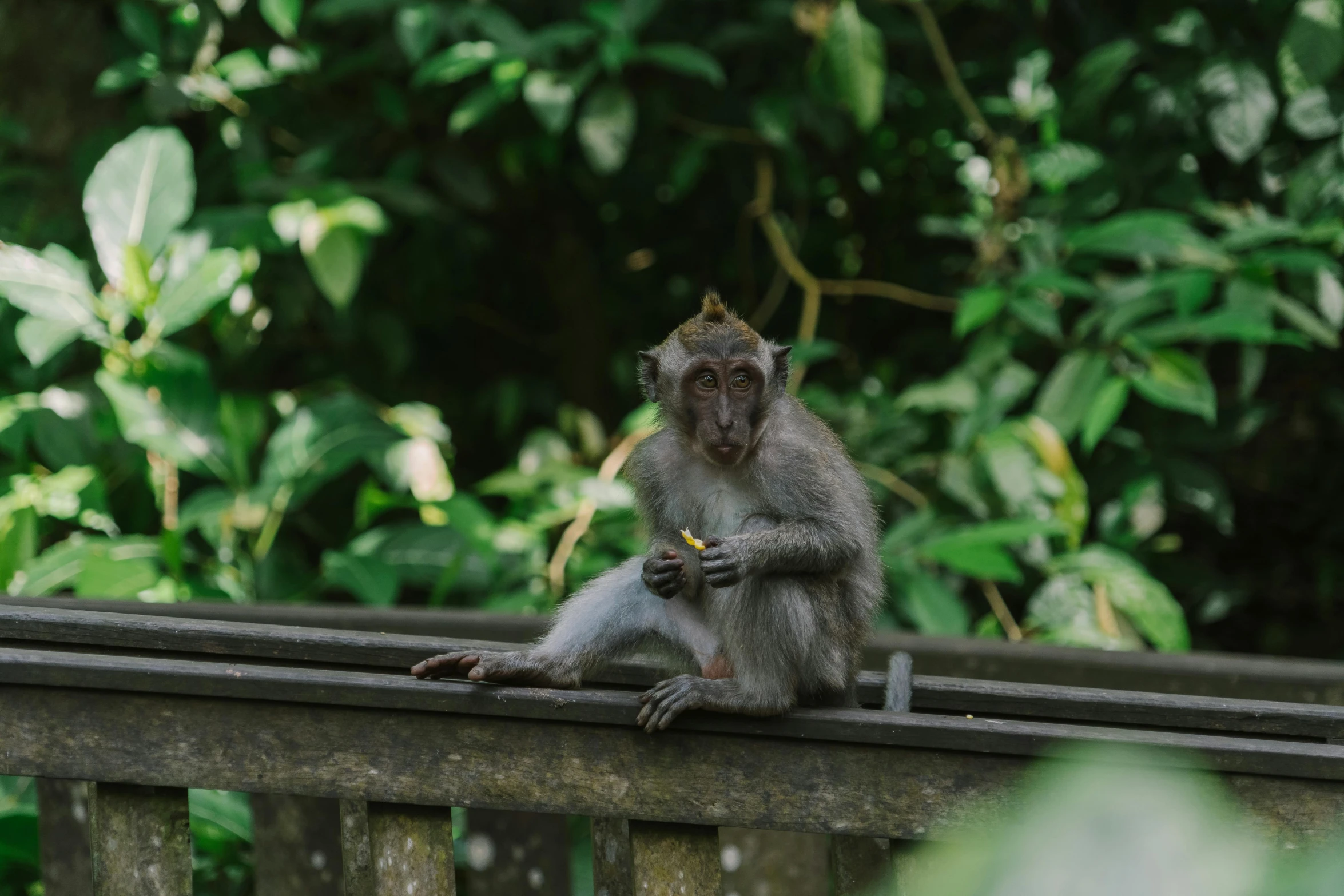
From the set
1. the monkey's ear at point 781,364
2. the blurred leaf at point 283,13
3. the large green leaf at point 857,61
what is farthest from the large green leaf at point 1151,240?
the blurred leaf at point 283,13

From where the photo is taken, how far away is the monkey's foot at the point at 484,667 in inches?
84.0

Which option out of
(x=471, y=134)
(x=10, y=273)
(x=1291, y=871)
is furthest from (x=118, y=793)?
(x=471, y=134)

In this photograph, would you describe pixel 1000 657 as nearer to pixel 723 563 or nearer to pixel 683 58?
pixel 723 563

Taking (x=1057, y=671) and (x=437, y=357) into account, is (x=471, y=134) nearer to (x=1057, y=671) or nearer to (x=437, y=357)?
(x=437, y=357)

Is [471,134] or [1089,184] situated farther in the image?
[471,134]

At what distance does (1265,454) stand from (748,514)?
12.9 feet

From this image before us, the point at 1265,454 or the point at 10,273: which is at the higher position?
the point at 10,273

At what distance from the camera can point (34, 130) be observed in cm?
530

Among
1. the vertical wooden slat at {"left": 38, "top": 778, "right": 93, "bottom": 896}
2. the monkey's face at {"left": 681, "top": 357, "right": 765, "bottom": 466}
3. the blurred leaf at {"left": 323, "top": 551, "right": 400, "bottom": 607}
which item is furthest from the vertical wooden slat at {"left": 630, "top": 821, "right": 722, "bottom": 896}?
the blurred leaf at {"left": 323, "top": 551, "right": 400, "bottom": 607}

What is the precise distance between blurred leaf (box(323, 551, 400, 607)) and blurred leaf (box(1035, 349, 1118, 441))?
7.10 feet

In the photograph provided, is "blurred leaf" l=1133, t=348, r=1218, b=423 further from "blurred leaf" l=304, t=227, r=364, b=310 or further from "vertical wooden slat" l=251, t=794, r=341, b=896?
"vertical wooden slat" l=251, t=794, r=341, b=896

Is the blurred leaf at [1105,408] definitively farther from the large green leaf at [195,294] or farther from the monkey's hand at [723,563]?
the large green leaf at [195,294]

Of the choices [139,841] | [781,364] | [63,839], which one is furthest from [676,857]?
[63,839]

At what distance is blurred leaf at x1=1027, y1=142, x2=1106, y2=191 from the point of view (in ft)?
14.5
